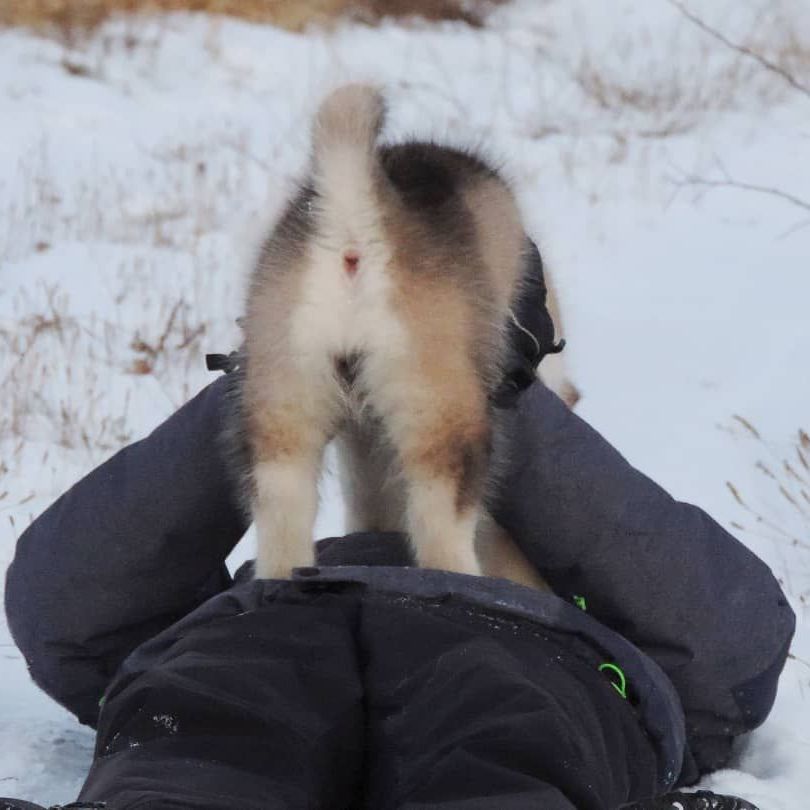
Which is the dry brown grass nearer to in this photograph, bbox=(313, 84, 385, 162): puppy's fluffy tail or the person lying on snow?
the person lying on snow

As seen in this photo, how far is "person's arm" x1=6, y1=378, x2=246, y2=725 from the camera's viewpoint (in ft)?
7.18

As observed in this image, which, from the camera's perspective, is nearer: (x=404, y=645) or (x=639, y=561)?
(x=404, y=645)

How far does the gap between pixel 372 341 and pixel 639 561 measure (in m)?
0.57

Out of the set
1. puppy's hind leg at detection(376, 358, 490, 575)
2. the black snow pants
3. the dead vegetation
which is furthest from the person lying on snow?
the dead vegetation

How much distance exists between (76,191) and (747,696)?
18.3 feet

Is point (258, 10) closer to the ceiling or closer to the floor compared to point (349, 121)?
closer to the floor

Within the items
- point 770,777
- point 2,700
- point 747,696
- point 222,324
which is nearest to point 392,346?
point 747,696

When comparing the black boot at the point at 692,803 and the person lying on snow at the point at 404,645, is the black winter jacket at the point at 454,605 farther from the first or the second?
the black boot at the point at 692,803

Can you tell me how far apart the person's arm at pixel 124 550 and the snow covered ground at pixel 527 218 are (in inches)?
8.3

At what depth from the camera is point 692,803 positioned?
1.61 meters

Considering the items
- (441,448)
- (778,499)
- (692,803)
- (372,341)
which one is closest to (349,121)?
(372,341)

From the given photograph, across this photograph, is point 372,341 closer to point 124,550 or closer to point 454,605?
point 454,605

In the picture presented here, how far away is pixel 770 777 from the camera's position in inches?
89.6

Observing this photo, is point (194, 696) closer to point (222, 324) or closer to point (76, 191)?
point (222, 324)
